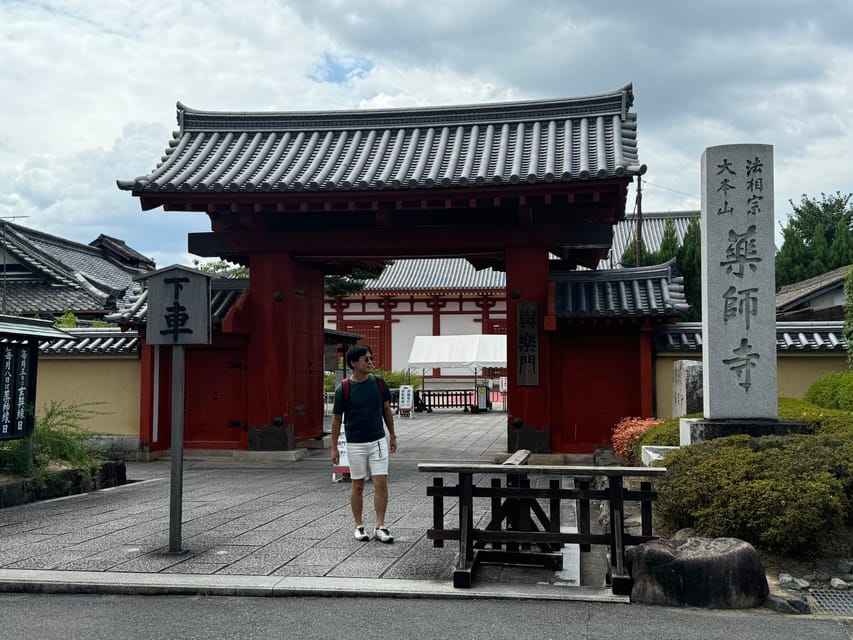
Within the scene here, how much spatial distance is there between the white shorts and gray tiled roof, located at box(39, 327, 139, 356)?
8.25 metres

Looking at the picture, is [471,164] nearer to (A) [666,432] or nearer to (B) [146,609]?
(A) [666,432]

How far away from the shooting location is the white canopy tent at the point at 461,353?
25422 millimetres

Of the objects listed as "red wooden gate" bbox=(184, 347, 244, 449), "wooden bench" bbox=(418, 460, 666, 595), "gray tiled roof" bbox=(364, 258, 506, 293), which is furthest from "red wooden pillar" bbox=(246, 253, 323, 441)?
"gray tiled roof" bbox=(364, 258, 506, 293)

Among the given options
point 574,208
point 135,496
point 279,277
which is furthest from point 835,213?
point 135,496

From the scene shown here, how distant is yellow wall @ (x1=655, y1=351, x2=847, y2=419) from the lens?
39.6ft

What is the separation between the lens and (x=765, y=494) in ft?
18.5

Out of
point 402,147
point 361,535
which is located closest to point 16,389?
point 361,535

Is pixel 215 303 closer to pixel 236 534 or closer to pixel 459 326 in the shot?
Result: pixel 236 534

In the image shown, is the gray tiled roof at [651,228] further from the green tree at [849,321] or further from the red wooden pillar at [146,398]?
the red wooden pillar at [146,398]

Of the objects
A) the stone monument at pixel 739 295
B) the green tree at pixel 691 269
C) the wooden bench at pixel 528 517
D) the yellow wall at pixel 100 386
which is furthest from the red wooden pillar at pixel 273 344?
the green tree at pixel 691 269

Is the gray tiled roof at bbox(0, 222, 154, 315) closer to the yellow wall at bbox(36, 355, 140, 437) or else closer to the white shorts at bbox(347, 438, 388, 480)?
the yellow wall at bbox(36, 355, 140, 437)

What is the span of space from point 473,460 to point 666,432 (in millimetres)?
4499

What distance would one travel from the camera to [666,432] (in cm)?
925

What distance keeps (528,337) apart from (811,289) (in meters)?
16.1
